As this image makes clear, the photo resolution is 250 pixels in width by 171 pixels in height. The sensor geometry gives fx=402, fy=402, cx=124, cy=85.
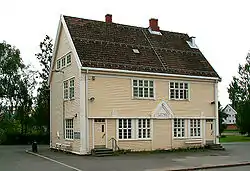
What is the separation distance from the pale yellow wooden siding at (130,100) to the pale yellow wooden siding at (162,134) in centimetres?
107

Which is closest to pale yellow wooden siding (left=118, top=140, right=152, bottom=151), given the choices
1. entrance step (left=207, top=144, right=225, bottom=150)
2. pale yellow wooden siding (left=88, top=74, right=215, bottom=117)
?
pale yellow wooden siding (left=88, top=74, right=215, bottom=117)

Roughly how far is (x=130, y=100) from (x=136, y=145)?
3364mm

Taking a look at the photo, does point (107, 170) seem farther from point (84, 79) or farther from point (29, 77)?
Answer: point (29, 77)

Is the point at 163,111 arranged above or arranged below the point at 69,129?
above

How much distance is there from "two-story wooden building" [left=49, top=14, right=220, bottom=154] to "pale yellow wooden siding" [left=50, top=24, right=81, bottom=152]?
71 mm

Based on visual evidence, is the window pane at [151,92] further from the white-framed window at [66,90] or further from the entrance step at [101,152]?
the white-framed window at [66,90]

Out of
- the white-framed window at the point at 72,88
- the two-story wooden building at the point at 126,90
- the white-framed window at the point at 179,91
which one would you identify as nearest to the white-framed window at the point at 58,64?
the two-story wooden building at the point at 126,90

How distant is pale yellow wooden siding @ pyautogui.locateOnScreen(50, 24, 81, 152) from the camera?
29.0 metres

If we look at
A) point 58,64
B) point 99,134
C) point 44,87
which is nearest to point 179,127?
point 99,134

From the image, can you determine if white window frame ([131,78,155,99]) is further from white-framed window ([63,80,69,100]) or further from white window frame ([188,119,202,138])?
white-framed window ([63,80,69,100])

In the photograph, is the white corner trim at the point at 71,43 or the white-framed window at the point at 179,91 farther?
the white-framed window at the point at 179,91

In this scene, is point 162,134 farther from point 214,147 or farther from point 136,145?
point 214,147

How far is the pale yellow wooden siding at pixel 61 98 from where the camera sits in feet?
95.3

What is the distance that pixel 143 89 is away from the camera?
1214 inches
